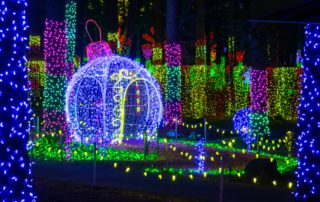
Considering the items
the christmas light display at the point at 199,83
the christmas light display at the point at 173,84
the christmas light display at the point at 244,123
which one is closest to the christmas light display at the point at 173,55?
the christmas light display at the point at 173,84

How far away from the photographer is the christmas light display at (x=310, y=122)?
28.6 feet

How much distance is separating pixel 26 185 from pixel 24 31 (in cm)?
200

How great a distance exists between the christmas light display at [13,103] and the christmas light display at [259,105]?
46.9 feet

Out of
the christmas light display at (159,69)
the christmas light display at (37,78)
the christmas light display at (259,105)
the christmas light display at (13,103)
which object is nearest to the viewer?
the christmas light display at (13,103)

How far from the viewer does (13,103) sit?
8156 millimetres

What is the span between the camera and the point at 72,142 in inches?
744

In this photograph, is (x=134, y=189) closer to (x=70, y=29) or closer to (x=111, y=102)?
(x=111, y=102)

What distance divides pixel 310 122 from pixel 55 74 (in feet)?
39.6

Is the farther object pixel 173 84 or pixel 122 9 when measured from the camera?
pixel 122 9

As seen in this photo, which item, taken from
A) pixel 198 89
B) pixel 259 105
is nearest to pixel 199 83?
pixel 198 89

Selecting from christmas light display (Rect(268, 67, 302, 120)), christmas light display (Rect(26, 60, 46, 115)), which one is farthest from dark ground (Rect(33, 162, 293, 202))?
christmas light display (Rect(26, 60, 46, 115))

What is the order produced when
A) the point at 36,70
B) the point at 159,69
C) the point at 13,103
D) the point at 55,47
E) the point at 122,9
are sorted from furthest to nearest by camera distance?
the point at 122,9
the point at 36,70
the point at 159,69
the point at 55,47
the point at 13,103

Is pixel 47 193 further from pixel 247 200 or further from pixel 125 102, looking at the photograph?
pixel 125 102

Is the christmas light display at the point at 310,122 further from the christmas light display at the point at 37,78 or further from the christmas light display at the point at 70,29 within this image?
the christmas light display at the point at 37,78
